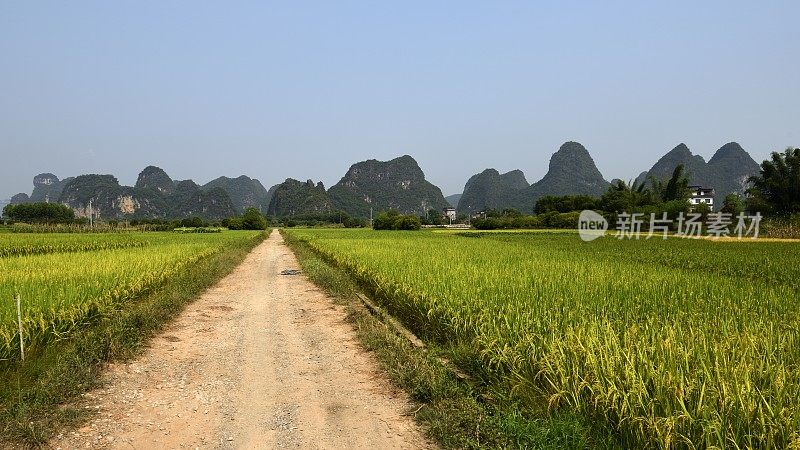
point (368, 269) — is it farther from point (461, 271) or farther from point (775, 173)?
point (775, 173)

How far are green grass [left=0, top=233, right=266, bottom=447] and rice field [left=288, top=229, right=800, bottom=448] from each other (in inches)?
146

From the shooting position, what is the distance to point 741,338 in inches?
151

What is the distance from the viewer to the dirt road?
137 inches

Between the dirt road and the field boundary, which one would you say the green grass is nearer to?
the dirt road

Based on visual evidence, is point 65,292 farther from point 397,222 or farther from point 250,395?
point 397,222

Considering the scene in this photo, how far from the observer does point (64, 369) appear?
4.56 meters

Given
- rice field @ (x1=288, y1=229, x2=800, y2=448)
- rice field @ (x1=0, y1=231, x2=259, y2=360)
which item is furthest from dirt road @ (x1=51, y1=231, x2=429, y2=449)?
rice field @ (x1=288, y1=229, x2=800, y2=448)

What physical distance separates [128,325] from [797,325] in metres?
8.17

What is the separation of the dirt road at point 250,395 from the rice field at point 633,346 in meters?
1.08

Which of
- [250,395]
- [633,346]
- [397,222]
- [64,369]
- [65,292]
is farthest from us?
[397,222]

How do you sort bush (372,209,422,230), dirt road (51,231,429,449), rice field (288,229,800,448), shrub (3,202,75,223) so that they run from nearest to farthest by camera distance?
rice field (288,229,800,448)
dirt road (51,231,429,449)
bush (372,209,422,230)
shrub (3,202,75,223)

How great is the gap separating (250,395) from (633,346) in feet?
11.6

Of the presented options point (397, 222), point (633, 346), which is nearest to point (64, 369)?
point (633, 346)

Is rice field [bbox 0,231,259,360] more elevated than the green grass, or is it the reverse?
rice field [bbox 0,231,259,360]
